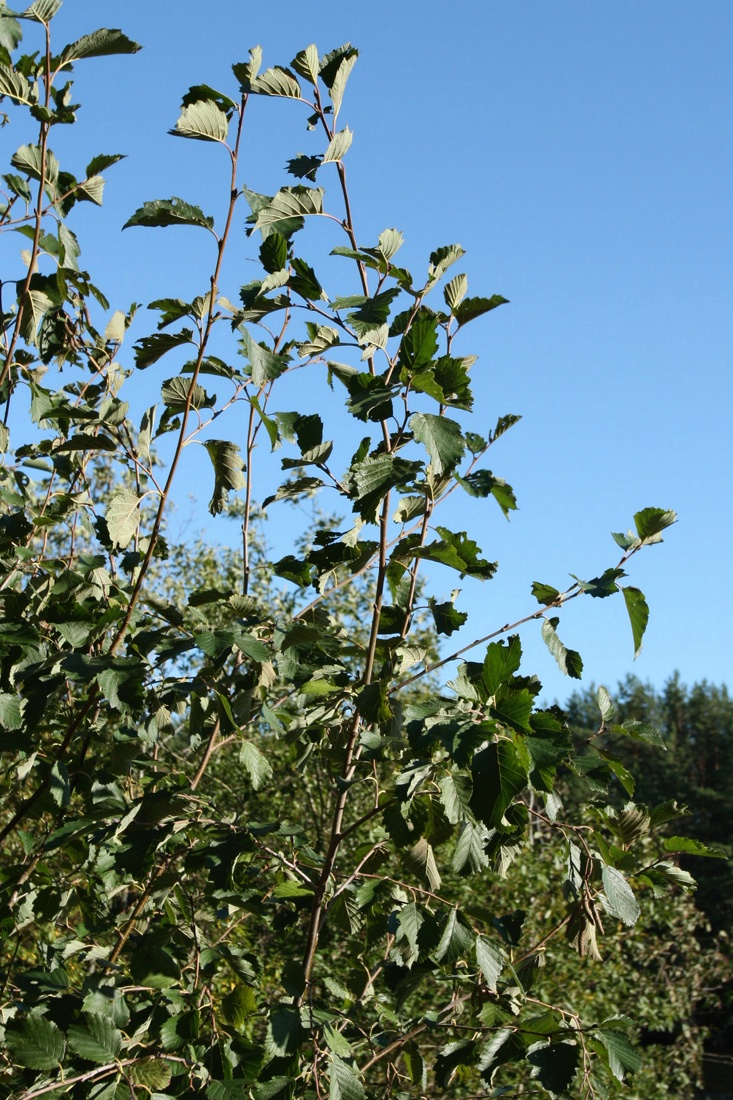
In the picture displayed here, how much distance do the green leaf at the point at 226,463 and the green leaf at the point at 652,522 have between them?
81 cm

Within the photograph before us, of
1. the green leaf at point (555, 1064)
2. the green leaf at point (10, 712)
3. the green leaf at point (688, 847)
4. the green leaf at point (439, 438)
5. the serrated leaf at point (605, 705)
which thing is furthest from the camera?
the serrated leaf at point (605, 705)

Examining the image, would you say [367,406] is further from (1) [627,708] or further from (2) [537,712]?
(1) [627,708]

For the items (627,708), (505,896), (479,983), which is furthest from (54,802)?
(627,708)

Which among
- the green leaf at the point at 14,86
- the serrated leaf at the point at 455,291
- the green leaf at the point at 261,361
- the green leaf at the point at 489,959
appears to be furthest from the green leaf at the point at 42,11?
the green leaf at the point at 489,959

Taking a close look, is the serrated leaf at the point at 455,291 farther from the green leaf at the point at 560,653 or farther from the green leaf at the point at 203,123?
the green leaf at the point at 560,653

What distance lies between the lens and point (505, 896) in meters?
6.90

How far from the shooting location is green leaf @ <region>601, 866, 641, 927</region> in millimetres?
1748

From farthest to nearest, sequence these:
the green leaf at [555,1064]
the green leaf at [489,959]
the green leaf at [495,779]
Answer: the green leaf at [489,959] < the green leaf at [555,1064] < the green leaf at [495,779]

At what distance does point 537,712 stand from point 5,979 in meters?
1.51

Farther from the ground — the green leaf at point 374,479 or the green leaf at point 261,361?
the green leaf at point 261,361

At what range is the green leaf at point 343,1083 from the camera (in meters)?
1.64

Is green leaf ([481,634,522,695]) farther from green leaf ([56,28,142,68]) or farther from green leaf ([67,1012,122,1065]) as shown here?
green leaf ([56,28,142,68])

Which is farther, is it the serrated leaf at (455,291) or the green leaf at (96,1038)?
the serrated leaf at (455,291)

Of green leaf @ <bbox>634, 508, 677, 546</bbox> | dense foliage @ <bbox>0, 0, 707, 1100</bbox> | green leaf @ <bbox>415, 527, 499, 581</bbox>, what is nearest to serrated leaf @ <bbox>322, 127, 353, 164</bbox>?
dense foliage @ <bbox>0, 0, 707, 1100</bbox>
